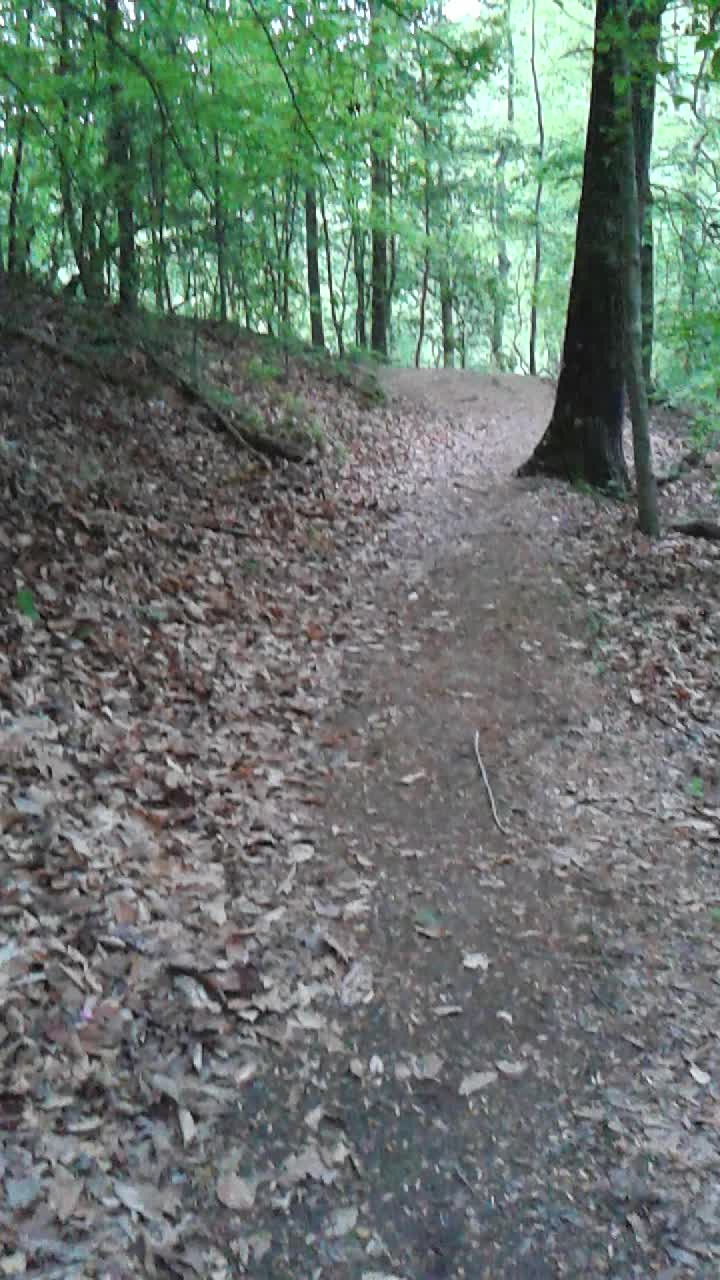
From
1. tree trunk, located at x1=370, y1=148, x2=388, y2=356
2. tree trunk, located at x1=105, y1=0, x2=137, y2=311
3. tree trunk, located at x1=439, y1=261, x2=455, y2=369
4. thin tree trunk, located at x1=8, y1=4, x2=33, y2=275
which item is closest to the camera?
tree trunk, located at x1=105, y1=0, x2=137, y2=311

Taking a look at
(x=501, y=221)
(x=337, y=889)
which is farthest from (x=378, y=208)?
(x=337, y=889)

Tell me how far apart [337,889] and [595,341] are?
8.58 meters

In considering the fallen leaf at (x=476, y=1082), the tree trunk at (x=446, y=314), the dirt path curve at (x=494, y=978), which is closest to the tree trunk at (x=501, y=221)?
the tree trunk at (x=446, y=314)

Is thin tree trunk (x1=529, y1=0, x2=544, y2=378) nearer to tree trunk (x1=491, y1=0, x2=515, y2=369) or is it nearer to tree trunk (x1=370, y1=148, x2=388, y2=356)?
tree trunk (x1=491, y1=0, x2=515, y2=369)

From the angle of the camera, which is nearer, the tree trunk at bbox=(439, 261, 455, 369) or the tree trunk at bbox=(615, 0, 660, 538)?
the tree trunk at bbox=(615, 0, 660, 538)

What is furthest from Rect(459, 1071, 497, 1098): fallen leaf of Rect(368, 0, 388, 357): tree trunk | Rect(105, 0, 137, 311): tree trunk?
Rect(368, 0, 388, 357): tree trunk

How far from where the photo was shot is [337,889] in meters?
4.84

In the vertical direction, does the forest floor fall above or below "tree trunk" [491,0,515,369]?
below

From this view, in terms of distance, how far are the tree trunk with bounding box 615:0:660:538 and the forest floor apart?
2.51ft

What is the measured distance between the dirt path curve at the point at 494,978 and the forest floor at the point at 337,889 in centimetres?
2

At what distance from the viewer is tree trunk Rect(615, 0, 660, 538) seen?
361 inches

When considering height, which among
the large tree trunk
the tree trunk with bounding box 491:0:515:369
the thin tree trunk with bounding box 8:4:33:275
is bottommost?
the large tree trunk

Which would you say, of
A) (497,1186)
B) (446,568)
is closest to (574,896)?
(497,1186)

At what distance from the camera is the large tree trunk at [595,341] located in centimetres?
1092
